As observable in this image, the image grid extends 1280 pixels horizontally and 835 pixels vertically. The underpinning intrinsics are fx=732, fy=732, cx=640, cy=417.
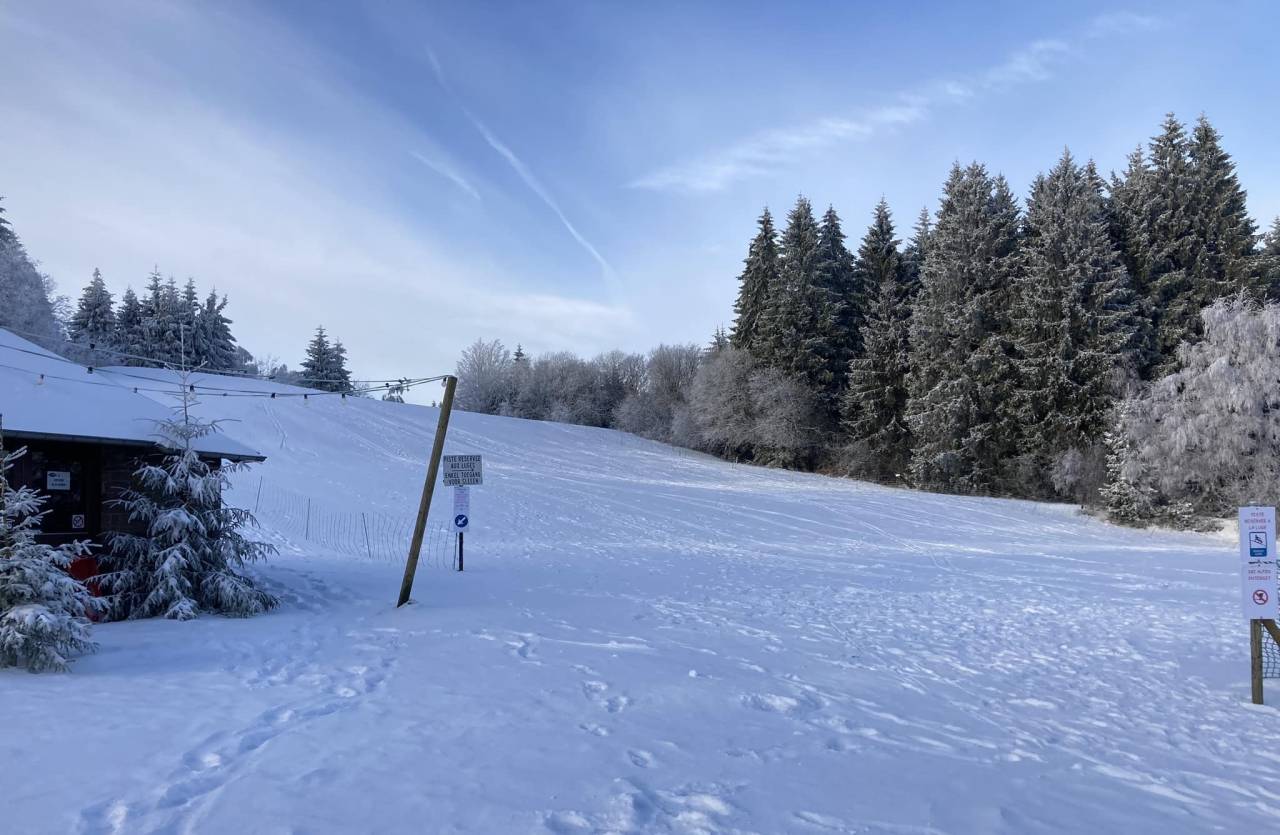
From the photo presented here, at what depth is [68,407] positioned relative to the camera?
10.7 m

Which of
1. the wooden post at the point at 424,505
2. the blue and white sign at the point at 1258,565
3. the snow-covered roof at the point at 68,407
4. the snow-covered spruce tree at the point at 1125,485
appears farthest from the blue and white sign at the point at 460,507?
the snow-covered spruce tree at the point at 1125,485

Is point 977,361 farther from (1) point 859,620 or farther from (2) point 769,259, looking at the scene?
(1) point 859,620

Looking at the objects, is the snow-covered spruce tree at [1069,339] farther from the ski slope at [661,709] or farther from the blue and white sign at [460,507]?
the blue and white sign at [460,507]

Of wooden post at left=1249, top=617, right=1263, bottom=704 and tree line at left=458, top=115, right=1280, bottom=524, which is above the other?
tree line at left=458, top=115, right=1280, bottom=524

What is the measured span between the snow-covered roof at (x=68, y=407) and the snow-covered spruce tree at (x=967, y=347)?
32.1m

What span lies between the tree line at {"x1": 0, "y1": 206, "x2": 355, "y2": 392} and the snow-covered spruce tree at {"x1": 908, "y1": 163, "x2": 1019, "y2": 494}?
3141cm

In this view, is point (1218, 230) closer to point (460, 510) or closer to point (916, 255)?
point (916, 255)

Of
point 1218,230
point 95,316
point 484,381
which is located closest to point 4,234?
point 95,316

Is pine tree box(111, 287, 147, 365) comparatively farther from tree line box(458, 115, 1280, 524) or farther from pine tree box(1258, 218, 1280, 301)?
pine tree box(1258, 218, 1280, 301)

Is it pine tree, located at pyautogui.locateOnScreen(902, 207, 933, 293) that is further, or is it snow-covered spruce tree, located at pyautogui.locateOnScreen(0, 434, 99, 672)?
pine tree, located at pyautogui.locateOnScreen(902, 207, 933, 293)

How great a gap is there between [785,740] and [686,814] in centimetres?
187

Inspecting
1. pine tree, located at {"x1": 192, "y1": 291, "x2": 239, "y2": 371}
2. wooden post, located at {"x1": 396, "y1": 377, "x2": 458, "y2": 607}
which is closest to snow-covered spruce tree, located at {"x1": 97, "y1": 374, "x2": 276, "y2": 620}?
wooden post, located at {"x1": 396, "y1": 377, "x2": 458, "y2": 607}

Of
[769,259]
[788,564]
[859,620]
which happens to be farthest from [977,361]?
[859,620]

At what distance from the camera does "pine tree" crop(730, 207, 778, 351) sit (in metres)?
48.4
